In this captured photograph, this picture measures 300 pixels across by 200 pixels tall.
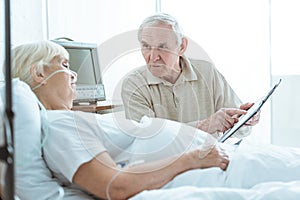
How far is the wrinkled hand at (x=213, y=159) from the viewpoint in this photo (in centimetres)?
121

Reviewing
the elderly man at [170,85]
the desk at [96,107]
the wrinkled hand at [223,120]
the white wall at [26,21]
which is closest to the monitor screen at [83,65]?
the desk at [96,107]

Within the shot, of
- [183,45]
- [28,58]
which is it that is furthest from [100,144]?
[183,45]

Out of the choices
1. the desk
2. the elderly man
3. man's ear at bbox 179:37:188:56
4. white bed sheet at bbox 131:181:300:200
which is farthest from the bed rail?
the desk

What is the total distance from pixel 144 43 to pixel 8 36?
1202 mm

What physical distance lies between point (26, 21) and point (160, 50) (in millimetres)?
1701

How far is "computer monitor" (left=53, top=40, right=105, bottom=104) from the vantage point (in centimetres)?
248

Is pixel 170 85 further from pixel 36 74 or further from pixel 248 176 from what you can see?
pixel 248 176

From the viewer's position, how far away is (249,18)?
10.7 feet

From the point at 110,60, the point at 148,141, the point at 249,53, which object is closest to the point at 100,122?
the point at 148,141

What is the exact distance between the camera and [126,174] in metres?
1.15

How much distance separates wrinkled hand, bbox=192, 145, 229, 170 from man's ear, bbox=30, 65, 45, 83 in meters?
0.56

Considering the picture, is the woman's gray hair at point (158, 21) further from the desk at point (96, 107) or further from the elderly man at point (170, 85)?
the desk at point (96, 107)

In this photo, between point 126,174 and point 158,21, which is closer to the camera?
point 126,174

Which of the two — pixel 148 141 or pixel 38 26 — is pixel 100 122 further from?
pixel 38 26
